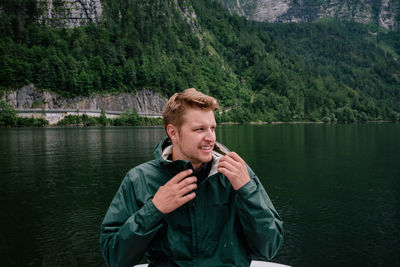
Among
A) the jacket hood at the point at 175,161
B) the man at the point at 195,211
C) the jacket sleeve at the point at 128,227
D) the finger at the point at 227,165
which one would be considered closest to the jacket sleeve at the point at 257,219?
the man at the point at 195,211

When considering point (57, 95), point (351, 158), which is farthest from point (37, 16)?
point (351, 158)

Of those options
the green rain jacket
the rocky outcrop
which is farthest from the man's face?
the rocky outcrop

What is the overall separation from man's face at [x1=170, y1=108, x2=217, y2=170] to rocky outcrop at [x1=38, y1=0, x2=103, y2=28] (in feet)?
608

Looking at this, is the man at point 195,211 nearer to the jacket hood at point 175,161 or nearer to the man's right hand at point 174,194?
the jacket hood at point 175,161

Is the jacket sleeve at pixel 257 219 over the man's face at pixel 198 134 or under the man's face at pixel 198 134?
under

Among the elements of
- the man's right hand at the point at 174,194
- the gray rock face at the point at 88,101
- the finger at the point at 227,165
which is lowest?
the man's right hand at the point at 174,194

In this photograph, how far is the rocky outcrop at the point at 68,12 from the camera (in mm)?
165000

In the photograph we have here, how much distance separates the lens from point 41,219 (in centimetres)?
1477

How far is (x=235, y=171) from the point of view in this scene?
2.68 meters

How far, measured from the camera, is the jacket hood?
294 cm

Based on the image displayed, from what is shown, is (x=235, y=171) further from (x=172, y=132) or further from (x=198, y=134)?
(x=172, y=132)

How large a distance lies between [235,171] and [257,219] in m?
0.46

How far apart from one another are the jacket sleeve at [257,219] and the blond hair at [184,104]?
72 centimetres

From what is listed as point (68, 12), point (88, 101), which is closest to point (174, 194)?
point (88, 101)
